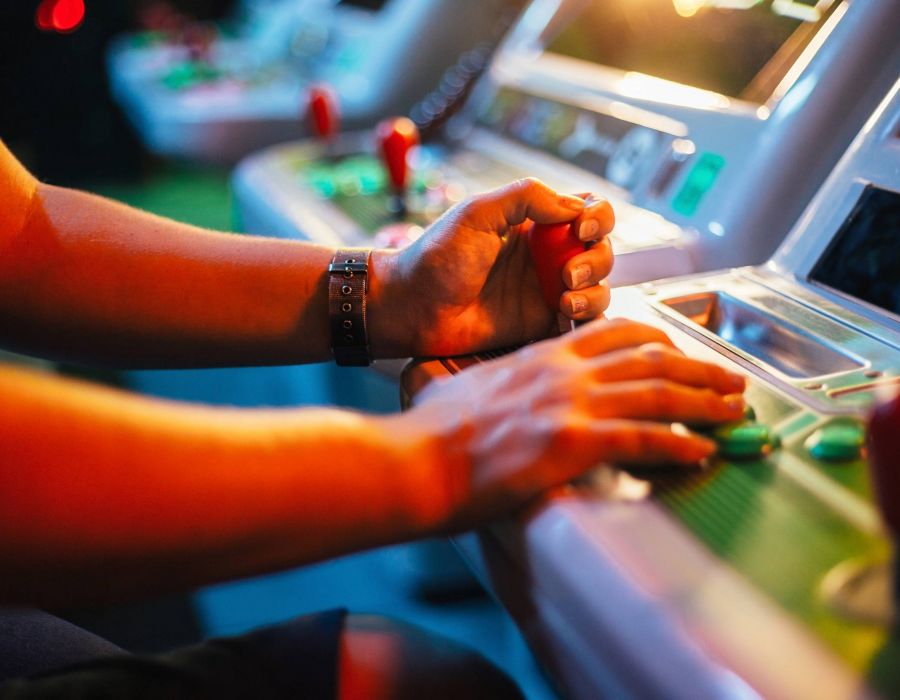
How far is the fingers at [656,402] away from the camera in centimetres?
56

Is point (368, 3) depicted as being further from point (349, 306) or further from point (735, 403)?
point (735, 403)

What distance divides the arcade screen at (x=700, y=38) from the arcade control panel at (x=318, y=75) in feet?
1.02

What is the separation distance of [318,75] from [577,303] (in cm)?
195

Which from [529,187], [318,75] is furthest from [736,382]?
[318,75]

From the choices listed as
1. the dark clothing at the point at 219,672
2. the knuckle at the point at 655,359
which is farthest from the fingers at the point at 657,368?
the dark clothing at the point at 219,672

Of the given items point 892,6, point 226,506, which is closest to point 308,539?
point 226,506

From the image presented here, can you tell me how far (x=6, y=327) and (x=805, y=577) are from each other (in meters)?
0.80

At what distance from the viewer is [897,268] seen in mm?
784

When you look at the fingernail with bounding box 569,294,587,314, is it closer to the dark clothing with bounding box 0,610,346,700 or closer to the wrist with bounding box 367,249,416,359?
the wrist with bounding box 367,249,416,359

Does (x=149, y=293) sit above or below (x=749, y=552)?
below

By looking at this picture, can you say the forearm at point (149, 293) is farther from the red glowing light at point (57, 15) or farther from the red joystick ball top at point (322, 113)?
the red glowing light at point (57, 15)

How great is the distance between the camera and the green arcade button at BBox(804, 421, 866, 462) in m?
0.55

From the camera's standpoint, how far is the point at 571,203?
0.77m

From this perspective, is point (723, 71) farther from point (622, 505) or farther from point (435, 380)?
point (622, 505)
